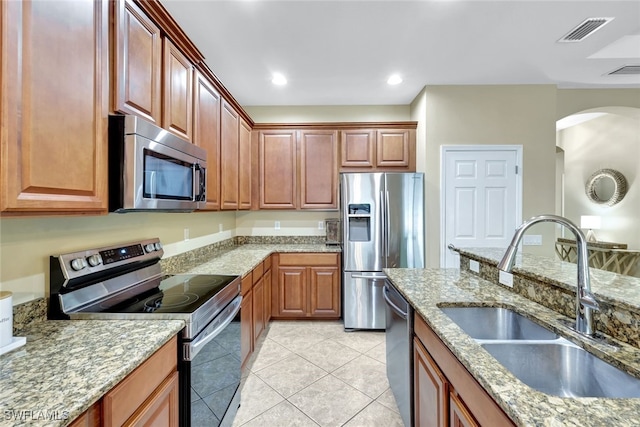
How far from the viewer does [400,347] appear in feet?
5.58

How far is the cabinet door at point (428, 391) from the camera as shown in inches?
42.9

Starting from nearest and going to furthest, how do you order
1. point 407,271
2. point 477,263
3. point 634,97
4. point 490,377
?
point 490,377 < point 477,263 < point 407,271 < point 634,97

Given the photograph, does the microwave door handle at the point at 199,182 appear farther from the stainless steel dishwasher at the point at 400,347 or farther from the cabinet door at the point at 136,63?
the stainless steel dishwasher at the point at 400,347

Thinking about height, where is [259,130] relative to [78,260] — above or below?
above

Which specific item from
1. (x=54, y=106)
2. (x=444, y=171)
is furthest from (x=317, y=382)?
(x=444, y=171)

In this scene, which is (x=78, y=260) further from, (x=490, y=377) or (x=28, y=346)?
(x=490, y=377)

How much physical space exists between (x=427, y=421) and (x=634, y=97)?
14.7 feet

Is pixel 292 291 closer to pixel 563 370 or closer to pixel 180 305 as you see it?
pixel 180 305

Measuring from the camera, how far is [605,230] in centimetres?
472

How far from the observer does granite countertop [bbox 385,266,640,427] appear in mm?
621

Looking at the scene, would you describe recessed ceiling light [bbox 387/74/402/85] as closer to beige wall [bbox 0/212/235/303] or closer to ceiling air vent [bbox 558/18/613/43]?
ceiling air vent [bbox 558/18/613/43]

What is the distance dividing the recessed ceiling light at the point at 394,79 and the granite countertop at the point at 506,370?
2.25 metres

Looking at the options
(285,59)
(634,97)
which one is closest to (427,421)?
(285,59)

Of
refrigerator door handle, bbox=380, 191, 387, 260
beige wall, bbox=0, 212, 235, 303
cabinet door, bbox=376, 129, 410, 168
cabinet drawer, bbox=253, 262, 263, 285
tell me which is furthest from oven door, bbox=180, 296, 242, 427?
cabinet door, bbox=376, 129, 410, 168
